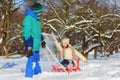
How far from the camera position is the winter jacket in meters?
7.10

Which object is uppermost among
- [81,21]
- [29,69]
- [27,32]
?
[27,32]

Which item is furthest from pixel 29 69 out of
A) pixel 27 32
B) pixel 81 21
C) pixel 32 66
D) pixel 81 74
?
pixel 81 21

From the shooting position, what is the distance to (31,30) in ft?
23.6

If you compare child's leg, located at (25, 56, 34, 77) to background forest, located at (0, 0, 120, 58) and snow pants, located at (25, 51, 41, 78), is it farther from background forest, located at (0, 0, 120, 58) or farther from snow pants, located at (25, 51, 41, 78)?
background forest, located at (0, 0, 120, 58)

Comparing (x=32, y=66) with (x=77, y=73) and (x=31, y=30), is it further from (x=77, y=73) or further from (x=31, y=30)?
(x=77, y=73)

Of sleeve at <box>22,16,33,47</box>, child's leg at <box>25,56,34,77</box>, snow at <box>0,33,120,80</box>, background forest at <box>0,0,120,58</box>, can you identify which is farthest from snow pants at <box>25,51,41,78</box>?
background forest at <box>0,0,120,58</box>

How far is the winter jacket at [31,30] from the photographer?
23.3ft

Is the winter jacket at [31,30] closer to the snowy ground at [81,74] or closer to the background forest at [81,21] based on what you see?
the snowy ground at [81,74]

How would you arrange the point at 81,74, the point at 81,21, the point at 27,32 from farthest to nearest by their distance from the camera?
the point at 81,21, the point at 81,74, the point at 27,32

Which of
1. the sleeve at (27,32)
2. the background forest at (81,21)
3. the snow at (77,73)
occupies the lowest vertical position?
the background forest at (81,21)

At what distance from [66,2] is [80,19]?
1.51 metres

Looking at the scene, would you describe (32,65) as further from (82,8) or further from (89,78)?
(82,8)

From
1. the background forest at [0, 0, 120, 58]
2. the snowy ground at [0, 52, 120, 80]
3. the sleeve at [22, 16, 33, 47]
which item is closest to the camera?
the snowy ground at [0, 52, 120, 80]

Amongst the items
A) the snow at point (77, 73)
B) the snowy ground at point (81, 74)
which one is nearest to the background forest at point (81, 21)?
the snow at point (77, 73)
